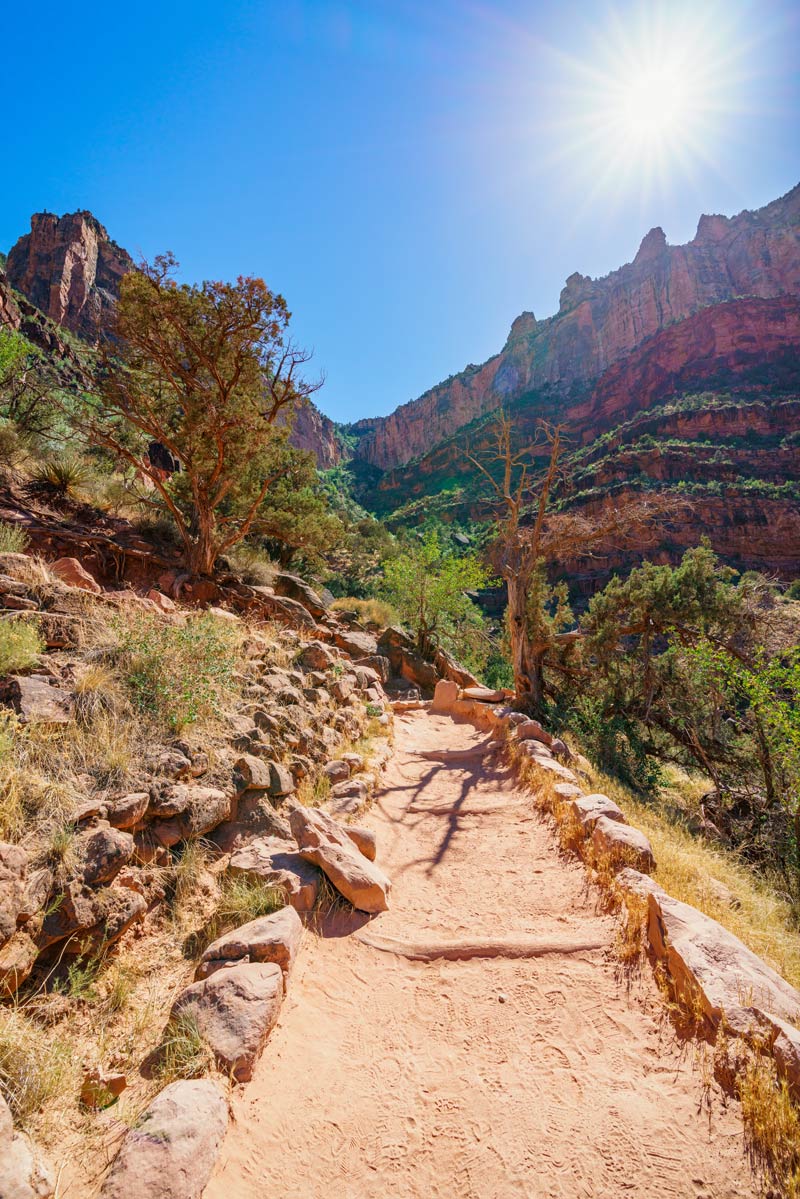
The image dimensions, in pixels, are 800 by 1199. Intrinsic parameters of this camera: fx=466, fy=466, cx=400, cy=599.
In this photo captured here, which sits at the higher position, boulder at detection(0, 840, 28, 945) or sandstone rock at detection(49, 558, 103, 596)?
sandstone rock at detection(49, 558, 103, 596)

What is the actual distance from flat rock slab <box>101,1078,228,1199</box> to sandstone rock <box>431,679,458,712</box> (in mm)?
9424

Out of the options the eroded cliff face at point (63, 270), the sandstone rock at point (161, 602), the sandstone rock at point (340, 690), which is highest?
the eroded cliff face at point (63, 270)

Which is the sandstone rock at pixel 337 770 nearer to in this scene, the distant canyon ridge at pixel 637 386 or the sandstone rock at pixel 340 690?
the sandstone rock at pixel 340 690

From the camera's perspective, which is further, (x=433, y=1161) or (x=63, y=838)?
(x=63, y=838)

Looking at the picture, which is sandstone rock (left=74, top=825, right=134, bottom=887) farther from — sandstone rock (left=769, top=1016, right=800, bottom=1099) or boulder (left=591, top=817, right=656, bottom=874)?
boulder (left=591, top=817, right=656, bottom=874)

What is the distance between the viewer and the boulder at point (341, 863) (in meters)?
3.49

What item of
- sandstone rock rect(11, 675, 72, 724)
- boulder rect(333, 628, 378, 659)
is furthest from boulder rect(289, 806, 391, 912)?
boulder rect(333, 628, 378, 659)

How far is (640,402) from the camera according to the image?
72.2 metres

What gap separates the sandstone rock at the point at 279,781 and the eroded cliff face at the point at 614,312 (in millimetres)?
98323

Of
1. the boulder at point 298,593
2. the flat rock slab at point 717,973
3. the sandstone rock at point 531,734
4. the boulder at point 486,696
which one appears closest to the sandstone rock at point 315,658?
the sandstone rock at point 531,734

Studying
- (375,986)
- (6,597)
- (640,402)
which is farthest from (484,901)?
(640,402)

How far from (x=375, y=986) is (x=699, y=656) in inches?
305

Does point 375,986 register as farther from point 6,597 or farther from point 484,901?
point 6,597

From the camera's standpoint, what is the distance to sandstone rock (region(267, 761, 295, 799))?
14.2 ft
